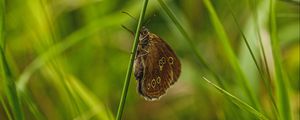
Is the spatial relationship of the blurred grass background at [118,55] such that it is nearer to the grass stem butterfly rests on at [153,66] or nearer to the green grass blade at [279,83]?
the grass stem butterfly rests on at [153,66]

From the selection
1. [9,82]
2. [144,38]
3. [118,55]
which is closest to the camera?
[9,82]

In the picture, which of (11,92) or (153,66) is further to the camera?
(153,66)

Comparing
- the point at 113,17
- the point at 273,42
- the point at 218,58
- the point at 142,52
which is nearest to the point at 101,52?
the point at 113,17

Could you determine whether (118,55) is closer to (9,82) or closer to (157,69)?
(157,69)

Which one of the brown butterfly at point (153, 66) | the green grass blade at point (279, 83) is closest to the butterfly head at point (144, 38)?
the brown butterfly at point (153, 66)

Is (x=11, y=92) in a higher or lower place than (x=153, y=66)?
higher

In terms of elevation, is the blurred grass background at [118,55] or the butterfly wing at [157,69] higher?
the butterfly wing at [157,69]

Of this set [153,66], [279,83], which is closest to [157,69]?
[153,66]

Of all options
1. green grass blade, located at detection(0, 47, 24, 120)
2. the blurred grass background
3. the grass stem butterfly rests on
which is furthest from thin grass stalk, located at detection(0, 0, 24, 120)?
the blurred grass background

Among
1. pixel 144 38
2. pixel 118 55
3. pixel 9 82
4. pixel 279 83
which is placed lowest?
pixel 118 55

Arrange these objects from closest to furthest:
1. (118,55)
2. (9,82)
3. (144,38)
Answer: (9,82) < (144,38) < (118,55)
